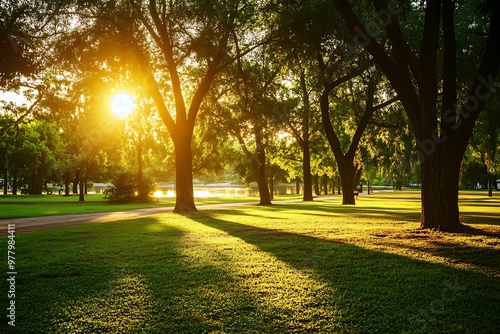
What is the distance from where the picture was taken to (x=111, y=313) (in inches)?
171

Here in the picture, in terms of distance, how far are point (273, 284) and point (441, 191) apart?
252 inches

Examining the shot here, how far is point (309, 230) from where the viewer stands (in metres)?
10.7

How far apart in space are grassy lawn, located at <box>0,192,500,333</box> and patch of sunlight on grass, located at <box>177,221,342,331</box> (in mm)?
18

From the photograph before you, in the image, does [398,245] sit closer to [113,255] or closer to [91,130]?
[113,255]

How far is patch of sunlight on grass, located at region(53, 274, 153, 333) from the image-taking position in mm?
3939

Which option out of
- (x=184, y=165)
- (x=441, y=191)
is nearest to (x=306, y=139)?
(x=184, y=165)

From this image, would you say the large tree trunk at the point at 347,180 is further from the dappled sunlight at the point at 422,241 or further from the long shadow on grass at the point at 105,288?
the long shadow on grass at the point at 105,288

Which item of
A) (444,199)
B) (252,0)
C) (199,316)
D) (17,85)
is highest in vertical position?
(252,0)

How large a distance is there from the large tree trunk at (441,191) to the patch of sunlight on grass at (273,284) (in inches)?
198

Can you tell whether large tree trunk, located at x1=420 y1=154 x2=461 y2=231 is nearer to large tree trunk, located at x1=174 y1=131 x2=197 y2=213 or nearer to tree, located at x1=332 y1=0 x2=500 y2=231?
tree, located at x1=332 y1=0 x2=500 y2=231

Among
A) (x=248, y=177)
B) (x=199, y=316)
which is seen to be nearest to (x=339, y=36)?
(x=199, y=316)

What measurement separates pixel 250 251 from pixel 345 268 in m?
2.20

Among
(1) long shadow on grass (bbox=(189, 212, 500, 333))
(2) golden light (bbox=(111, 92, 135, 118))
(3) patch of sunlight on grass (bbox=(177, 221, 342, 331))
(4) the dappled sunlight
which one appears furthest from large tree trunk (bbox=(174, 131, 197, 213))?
(1) long shadow on grass (bbox=(189, 212, 500, 333))

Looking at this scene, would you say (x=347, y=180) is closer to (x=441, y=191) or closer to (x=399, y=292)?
(x=441, y=191)
